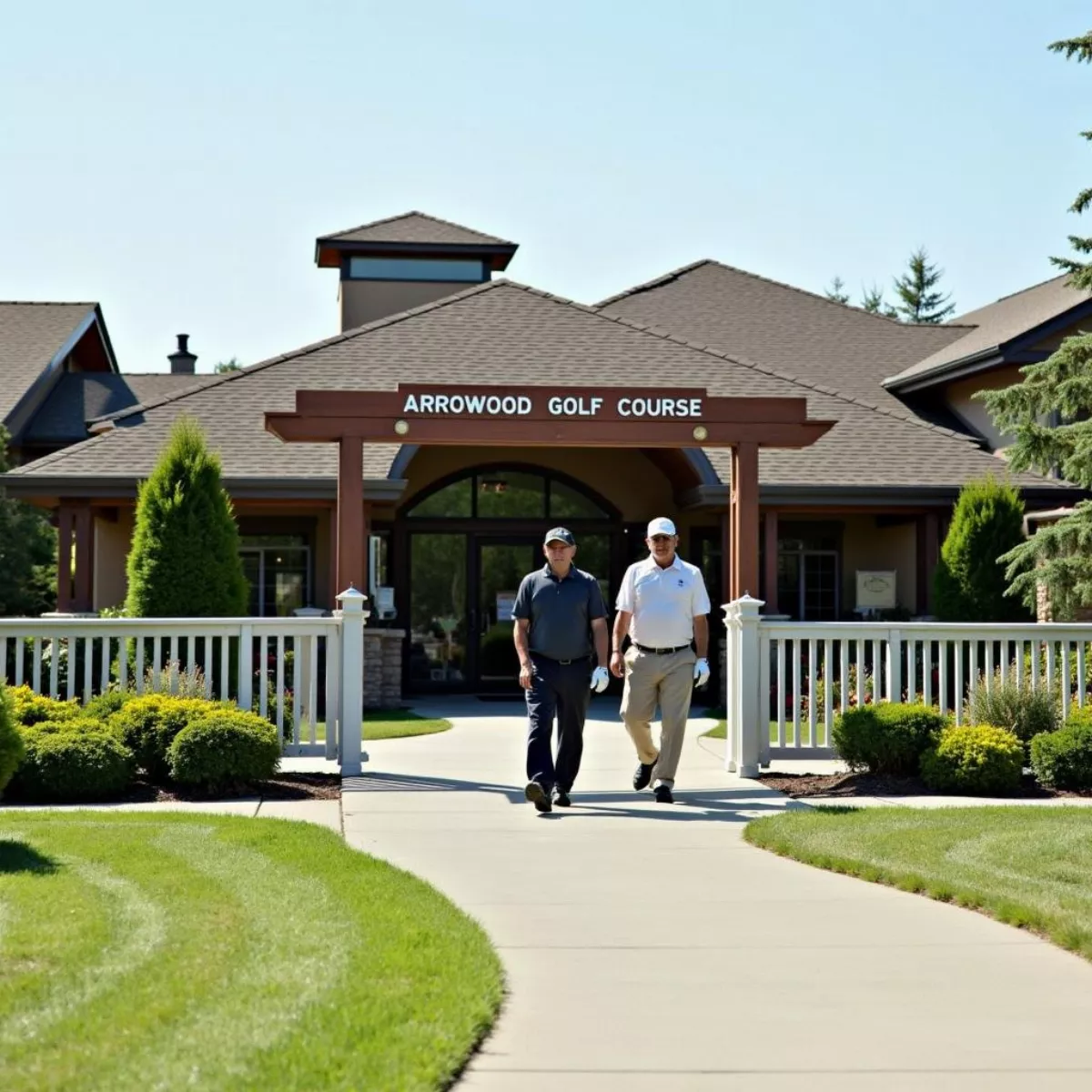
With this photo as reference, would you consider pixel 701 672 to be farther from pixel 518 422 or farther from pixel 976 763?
pixel 518 422

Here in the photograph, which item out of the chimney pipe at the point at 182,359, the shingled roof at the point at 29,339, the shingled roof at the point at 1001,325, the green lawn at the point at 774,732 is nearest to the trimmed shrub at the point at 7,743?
the green lawn at the point at 774,732

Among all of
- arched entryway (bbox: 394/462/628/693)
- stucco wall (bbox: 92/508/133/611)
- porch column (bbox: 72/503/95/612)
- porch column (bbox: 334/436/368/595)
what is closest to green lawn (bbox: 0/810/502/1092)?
porch column (bbox: 334/436/368/595)

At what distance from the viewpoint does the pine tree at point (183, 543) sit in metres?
16.6

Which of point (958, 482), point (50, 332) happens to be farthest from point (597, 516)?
point (50, 332)

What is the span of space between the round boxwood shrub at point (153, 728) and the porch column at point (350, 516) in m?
2.03

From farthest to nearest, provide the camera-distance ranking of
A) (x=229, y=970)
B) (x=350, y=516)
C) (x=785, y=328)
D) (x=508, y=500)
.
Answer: (x=785, y=328) < (x=508, y=500) < (x=350, y=516) < (x=229, y=970)

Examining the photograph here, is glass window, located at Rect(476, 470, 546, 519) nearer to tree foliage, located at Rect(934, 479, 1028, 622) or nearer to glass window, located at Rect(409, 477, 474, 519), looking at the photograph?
glass window, located at Rect(409, 477, 474, 519)

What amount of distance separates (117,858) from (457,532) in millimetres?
14268

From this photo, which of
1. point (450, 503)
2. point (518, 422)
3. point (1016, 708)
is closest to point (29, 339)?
point (450, 503)

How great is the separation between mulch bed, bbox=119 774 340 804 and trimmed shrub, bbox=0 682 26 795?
6.73ft

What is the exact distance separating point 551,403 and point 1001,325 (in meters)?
14.1

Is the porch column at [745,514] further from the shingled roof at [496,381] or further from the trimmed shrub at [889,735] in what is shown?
the shingled roof at [496,381]

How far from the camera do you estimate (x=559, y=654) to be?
1034 cm

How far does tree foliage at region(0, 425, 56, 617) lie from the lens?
23.3 meters
